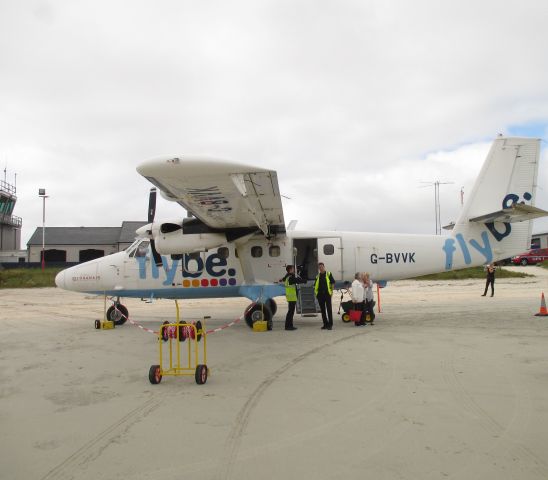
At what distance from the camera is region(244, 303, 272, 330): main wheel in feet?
40.3

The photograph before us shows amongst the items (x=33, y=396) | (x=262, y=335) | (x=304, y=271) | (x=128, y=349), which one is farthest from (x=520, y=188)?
(x=33, y=396)

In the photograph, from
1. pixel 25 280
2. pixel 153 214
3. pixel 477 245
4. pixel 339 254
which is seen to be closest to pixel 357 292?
pixel 339 254

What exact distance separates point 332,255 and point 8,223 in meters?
55.7

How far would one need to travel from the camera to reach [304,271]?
49.0ft

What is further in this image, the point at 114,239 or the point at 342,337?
the point at 114,239

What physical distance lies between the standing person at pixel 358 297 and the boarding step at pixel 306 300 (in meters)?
1.17

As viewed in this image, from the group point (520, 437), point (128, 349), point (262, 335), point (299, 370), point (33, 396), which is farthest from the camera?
point (262, 335)

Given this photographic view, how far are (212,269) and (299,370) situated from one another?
6.84 meters

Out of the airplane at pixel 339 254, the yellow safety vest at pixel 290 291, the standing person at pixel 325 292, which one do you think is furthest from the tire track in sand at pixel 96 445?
the airplane at pixel 339 254

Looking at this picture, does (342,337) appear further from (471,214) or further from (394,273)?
(471,214)

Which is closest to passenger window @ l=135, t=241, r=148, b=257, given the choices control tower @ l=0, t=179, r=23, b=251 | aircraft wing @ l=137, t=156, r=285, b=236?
aircraft wing @ l=137, t=156, r=285, b=236

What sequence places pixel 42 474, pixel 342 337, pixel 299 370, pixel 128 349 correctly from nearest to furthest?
pixel 42 474
pixel 299 370
pixel 128 349
pixel 342 337

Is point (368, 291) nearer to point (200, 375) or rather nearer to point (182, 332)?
point (182, 332)

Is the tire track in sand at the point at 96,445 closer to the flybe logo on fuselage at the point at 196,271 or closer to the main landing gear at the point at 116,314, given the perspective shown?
the flybe logo on fuselage at the point at 196,271
